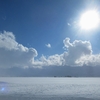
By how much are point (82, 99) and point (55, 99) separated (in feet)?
20.7

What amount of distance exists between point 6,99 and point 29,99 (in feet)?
17.0

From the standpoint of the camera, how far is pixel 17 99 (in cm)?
3638

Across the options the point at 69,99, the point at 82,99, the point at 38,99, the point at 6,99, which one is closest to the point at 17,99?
the point at 6,99

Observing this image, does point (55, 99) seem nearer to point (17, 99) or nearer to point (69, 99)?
point (69, 99)

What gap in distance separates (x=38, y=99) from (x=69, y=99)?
7265 millimetres

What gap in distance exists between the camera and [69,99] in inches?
1485

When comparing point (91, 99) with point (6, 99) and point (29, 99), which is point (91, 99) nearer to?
point (29, 99)

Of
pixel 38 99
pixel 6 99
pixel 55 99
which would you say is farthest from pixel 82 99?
pixel 6 99

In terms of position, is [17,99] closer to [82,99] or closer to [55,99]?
[55,99]

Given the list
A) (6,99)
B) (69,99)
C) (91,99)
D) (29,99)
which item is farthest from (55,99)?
(6,99)

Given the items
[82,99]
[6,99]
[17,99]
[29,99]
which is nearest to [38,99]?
[29,99]

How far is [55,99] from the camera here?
123ft

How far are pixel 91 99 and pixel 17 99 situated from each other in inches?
671

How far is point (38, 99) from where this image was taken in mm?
36938
